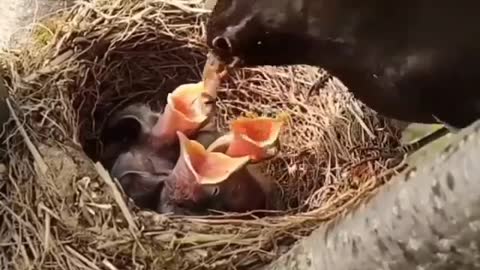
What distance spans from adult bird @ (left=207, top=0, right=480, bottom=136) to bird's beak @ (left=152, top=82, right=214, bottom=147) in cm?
17

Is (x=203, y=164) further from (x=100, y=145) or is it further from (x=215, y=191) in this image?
(x=100, y=145)

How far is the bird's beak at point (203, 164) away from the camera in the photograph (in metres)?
1.56

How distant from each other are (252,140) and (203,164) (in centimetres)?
9

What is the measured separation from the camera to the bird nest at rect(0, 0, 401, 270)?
144 cm

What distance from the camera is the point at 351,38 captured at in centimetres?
136

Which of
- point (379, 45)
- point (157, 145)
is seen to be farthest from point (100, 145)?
point (379, 45)

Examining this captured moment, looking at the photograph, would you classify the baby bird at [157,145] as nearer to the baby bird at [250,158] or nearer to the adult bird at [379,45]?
the baby bird at [250,158]

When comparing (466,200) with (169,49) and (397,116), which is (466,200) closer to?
(397,116)

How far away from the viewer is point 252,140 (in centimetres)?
162

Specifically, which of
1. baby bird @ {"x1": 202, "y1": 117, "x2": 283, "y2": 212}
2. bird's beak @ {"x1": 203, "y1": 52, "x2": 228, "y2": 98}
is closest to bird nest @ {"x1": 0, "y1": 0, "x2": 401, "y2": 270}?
baby bird @ {"x1": 202, "y1": 117, "x2": 283, "y2": 212}

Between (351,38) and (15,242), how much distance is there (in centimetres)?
54

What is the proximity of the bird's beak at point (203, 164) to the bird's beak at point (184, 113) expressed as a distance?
6 cm

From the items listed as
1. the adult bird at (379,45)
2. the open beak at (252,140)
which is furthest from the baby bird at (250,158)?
the adult bird at (379,45)

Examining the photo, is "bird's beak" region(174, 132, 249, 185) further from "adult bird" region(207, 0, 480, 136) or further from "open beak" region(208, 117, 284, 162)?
"adult bird" region(207, 0, 480, 136)
